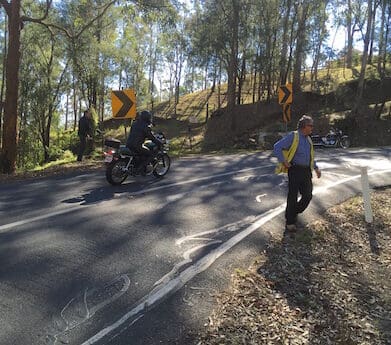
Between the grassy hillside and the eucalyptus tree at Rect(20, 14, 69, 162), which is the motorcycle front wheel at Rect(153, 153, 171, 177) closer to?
the grassy hillside

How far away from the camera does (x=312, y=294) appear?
15.8 ft

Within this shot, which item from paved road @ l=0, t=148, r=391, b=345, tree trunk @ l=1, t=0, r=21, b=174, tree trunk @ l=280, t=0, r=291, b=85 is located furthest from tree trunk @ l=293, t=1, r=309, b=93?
paved road @ l=0, t=148, r=391, b=345

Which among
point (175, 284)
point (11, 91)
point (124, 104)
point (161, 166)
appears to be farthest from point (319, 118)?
point (175, 284)

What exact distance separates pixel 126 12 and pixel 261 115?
1694 centimetres

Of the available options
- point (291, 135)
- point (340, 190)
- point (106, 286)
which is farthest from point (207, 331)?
point (340, 190)

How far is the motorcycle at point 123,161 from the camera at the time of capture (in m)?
9.62

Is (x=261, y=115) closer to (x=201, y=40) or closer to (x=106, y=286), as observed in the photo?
(x=201, y=40)

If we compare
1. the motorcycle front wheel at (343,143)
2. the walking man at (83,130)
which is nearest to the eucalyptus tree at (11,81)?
the walking man at (83,130)

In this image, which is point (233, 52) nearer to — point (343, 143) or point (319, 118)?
point (319, 118)

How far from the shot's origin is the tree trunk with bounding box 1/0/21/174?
13.5m

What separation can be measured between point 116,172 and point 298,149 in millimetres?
4619

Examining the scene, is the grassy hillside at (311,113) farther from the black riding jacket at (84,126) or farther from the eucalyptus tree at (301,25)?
the black riding jacket at (84,126)

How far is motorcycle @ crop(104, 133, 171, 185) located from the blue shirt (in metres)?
4.31

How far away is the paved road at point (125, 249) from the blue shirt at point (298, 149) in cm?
120
